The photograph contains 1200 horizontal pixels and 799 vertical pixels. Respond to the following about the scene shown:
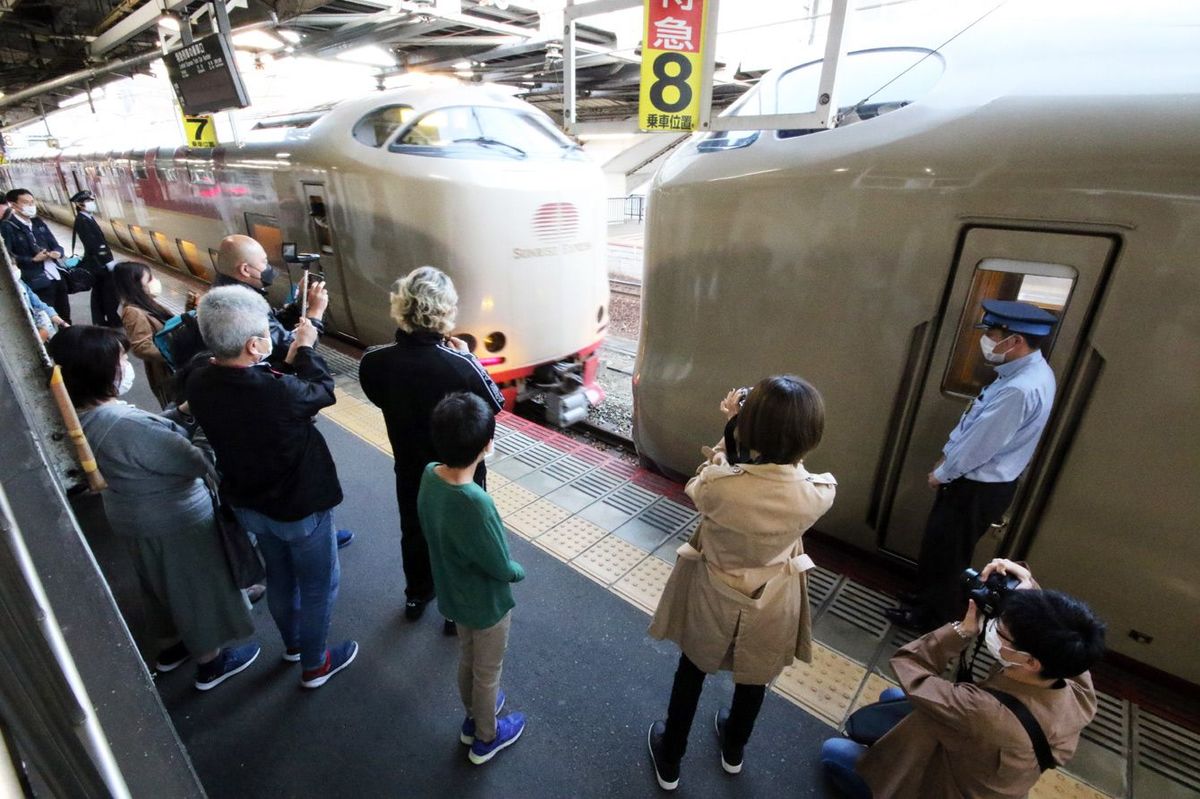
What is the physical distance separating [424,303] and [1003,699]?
2101mm

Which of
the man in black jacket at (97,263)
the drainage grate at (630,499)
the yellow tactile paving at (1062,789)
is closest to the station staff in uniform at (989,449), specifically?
the yellow tactile paving at (1062,789)

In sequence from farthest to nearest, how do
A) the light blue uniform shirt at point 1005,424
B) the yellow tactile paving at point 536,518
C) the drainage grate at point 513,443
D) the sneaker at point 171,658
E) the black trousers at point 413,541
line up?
the drainage grate at point 513,443
the yellow tactile paving at point 536,518
the black trousers at point 413,541
the sneaker at point 171,658
the light blue uniform shirt at point 1005,424

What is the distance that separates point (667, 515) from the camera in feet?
11.8

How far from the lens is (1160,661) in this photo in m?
2.36

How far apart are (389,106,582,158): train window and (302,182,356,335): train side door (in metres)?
1.06

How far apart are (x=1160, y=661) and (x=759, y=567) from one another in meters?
1.99

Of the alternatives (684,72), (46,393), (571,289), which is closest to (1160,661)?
(684,72)

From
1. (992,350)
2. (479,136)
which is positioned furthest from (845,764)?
(479,136)

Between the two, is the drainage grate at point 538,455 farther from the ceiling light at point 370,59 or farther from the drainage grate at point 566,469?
the ceiling light at point 370,59

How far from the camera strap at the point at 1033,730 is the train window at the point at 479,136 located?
4.74 metres

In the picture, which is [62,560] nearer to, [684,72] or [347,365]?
[684,72]

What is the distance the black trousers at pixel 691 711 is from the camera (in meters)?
1.88

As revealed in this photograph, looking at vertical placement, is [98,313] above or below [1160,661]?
above

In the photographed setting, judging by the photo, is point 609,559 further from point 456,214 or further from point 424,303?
point 456,214
